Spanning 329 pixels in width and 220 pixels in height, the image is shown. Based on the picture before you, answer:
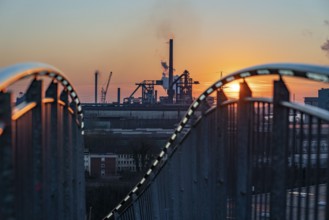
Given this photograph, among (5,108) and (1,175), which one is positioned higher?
(5,108)

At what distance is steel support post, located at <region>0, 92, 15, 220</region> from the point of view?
282 cm

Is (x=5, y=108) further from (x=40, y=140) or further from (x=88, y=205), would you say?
(x=88, y=205)

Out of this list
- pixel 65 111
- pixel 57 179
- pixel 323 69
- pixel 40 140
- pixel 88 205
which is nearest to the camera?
pixel 323 69

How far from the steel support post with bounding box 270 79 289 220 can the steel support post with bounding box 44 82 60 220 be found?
2154 mm

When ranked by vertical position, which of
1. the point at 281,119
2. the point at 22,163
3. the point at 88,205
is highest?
the point at 281,119

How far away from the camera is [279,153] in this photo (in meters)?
3.51

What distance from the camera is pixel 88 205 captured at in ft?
95.3

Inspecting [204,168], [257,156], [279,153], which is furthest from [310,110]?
[204,168]

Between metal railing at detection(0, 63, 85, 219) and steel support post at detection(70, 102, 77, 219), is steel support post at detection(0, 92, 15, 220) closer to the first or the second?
metal railing at detection(0, 63, 85, 219)

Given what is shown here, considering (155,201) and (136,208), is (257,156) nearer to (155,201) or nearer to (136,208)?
(155,201)

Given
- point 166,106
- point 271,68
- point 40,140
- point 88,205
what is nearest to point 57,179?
point 40,140

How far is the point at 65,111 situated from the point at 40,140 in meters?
2.64

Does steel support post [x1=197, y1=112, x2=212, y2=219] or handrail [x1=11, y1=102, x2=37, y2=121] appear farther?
steel support post [x1=197, y1=112, x2=212, y2=219]

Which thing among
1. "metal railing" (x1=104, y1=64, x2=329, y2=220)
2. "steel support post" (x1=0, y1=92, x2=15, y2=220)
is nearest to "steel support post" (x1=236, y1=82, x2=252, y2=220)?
"metal railing" (x1=104, y1=64, x2=329, y2=220)
